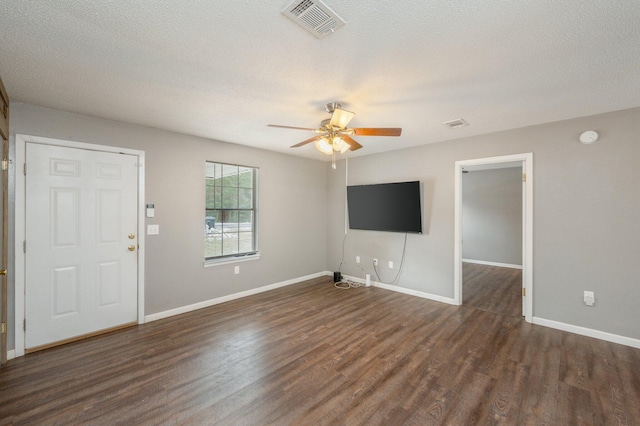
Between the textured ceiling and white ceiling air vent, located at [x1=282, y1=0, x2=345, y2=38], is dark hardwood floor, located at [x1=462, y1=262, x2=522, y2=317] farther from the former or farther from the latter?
white ceiling air vent, located at [x1=282, y1=0, x2=345, y2=38]

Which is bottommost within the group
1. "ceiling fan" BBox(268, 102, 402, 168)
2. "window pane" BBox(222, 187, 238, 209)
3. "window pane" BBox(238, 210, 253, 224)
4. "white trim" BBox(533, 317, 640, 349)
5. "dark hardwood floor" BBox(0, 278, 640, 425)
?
"dark hardwood floor" BBox(0, 278, 640, 425)

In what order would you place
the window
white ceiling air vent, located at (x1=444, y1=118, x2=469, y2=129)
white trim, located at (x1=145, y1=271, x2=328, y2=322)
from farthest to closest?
the window, white trim, located at (x1=145, y1=271, x2=328, y2=322), white ceiling air vent, located at (x1=444, y1=118, x2=469, y2=129)

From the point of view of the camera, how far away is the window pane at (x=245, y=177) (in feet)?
14.9

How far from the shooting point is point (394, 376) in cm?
232

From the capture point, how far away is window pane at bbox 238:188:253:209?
4.55m

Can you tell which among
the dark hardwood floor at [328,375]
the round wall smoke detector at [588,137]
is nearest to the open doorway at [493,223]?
the round wall smoke detector at [588,137]

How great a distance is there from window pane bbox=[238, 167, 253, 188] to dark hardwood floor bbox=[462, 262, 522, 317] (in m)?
4.05

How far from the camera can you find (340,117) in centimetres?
252

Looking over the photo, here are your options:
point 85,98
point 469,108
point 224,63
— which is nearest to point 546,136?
point 469,108

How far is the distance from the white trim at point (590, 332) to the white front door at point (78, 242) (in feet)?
17.0

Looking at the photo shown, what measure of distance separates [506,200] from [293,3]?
7.21 meters

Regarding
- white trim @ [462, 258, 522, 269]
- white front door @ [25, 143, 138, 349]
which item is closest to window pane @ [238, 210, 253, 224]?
white front door @ [25, 143, 138, 349]

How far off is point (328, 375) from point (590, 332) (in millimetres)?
3112

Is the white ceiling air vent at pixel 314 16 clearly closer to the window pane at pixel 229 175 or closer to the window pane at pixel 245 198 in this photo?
the window pane at pixel 229 175
